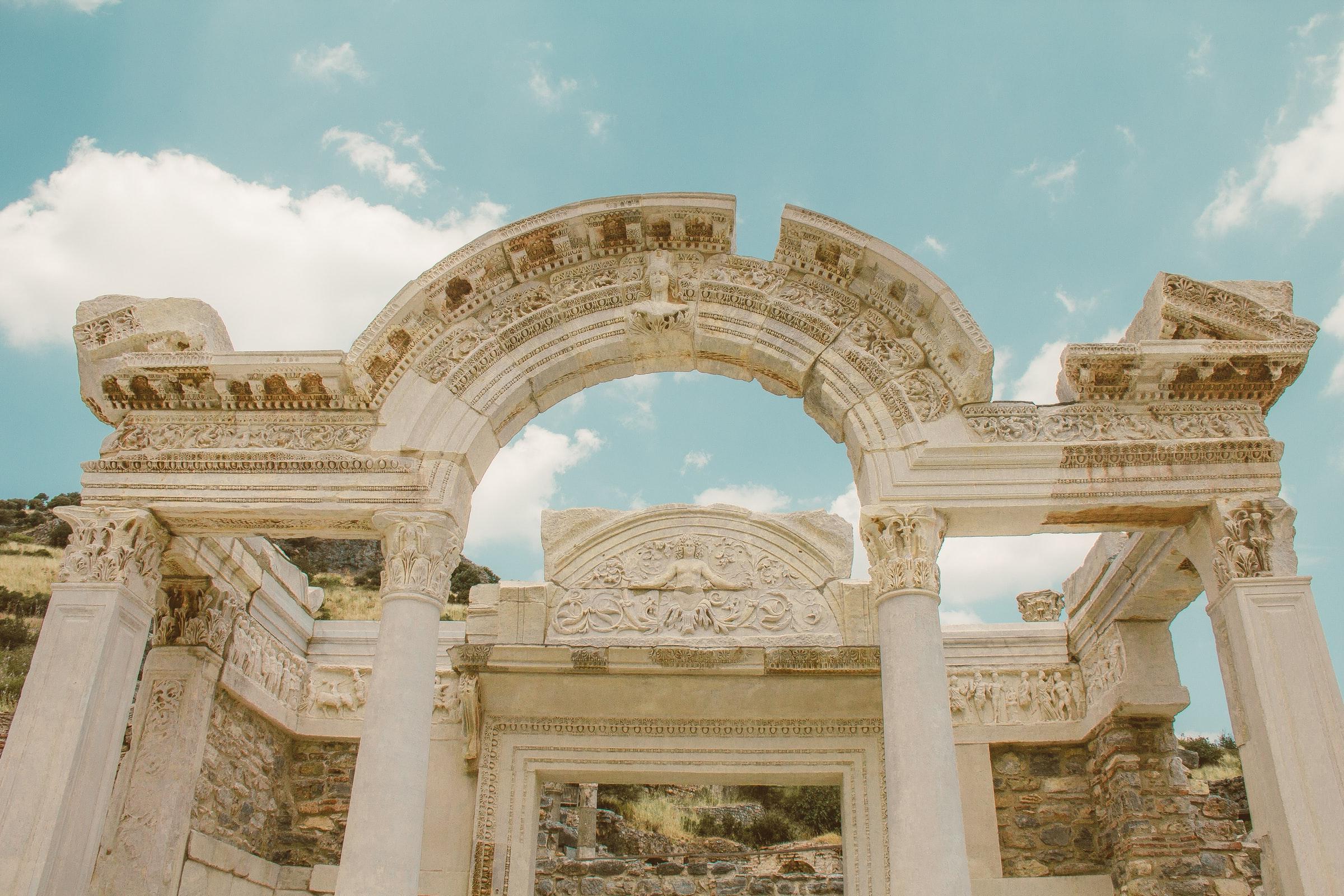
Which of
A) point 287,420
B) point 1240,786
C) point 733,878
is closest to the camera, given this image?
point 287,420

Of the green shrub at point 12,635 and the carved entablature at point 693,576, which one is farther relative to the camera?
the green shrub at point 12,635

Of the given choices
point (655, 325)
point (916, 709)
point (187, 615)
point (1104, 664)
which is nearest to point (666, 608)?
point (655, 325)

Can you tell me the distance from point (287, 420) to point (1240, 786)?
14115 mm

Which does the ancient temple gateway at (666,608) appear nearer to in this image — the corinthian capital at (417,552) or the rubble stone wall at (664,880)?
the corinthian capital at (417,552)

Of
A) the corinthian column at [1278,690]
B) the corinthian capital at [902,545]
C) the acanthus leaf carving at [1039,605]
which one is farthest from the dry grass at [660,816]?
the corinthian column at [1278,690]

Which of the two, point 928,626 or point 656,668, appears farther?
point 656,668

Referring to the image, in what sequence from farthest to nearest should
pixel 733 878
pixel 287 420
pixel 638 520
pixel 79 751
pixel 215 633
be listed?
pixel 733 878 → pixel 638 520 → pixel 215 633 → pixel 287 420 → pixel 79 751

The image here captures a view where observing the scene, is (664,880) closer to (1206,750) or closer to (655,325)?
(655,325)

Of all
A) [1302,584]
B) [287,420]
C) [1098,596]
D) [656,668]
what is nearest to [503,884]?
[656,668]

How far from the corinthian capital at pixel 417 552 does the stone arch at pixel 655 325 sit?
1.97 feet

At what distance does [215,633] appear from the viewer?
28.1 ft

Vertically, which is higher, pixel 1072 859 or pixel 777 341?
pixel 777 341

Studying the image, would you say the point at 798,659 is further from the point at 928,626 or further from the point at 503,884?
the point at 503,884

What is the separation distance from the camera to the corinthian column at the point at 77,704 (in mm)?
6328
